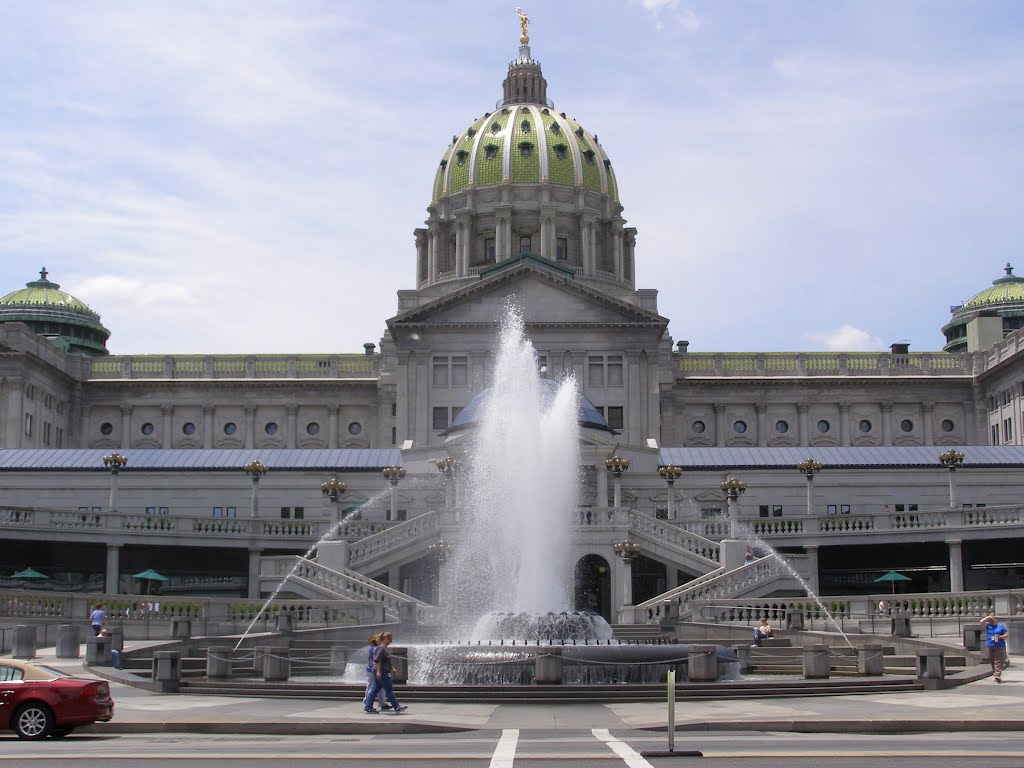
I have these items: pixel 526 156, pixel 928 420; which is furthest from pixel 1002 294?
pixel 526 156

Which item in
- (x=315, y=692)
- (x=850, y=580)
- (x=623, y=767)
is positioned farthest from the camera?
(x=850, y=580)

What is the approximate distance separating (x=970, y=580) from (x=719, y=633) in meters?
24.0

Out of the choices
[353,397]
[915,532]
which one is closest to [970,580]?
[915,532]

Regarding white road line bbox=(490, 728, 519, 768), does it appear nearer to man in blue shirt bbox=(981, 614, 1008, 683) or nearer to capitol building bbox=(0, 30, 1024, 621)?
man in blue shirt bbox=(981, 614, 1008, 683)

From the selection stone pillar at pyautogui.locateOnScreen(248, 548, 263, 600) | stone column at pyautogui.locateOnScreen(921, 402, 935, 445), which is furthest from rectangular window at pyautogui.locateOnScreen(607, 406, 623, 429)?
stone pillar at pyautogui.locateOnScreen(248, 548, 263, 600)

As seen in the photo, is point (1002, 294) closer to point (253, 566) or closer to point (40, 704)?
point (253, 566)

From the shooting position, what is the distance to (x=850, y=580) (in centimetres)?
6756

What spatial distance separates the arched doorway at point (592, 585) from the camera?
62938 millimetres

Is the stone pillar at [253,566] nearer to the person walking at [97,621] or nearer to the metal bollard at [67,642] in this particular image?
the person walking at [97,621]

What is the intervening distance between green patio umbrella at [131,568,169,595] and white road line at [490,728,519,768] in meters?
39.7

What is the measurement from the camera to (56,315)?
452 ft

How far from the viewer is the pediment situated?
101312 millimetres

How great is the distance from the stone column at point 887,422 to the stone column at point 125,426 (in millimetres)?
64894

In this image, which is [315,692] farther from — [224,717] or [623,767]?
[623,767]
